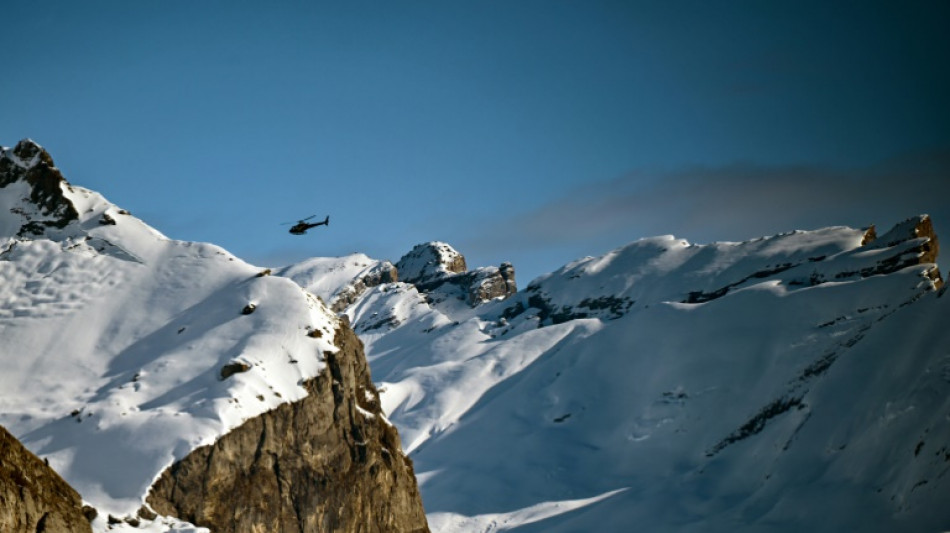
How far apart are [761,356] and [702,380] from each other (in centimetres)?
864

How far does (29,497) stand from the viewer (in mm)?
39469

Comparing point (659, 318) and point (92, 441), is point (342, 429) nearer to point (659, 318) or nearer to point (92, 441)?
point (92, 441)

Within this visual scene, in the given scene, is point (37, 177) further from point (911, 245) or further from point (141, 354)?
point (911, 245)

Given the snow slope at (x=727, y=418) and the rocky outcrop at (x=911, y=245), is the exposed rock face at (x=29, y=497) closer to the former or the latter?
the snow slope at (x=727, y=418)

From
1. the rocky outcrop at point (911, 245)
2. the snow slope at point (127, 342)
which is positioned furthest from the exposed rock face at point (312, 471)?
the rocky outcrop at point (911, 245)

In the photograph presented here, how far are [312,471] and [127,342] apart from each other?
2008cm

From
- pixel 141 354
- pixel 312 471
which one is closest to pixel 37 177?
pixel 141 354

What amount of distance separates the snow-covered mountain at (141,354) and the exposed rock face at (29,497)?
2925 centimetres

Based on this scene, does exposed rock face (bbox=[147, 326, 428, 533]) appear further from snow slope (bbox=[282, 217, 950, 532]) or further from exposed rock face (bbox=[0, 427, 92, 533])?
exposed rock face (bbox=[0, 427, 92, 533])

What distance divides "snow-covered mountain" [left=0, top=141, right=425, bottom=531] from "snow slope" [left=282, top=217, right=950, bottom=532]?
126 ft

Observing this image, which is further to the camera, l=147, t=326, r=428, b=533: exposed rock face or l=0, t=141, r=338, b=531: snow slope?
l=147, t=326, r=428, b=533: exposed rock face

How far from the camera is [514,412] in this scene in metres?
176

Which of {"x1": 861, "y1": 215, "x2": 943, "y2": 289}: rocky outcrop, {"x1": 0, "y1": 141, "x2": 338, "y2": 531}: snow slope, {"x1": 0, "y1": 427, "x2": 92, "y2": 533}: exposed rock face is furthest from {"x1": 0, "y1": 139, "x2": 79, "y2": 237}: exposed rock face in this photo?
{"x1": 861, "y1": 215, "x2": 943, "y2": 289}: rocky outcrop

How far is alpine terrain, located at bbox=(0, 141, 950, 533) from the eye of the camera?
275 feet
